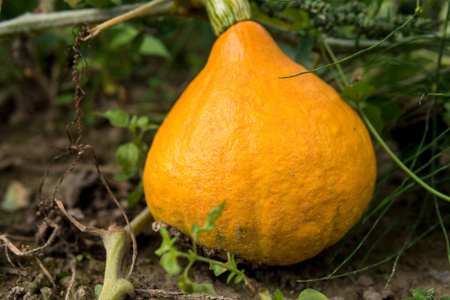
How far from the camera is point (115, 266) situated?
110cm

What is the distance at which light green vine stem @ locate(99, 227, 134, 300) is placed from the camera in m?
1.03

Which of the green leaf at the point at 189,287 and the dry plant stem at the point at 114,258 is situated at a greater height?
the green leaf at the point at 189,287

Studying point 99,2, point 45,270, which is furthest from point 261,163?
point 99,2

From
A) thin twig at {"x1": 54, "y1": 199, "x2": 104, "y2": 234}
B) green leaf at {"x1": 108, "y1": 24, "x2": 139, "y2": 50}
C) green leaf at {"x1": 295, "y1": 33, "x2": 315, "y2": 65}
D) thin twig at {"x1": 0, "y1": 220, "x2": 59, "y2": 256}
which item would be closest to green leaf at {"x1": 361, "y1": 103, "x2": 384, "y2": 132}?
green leaf at {"x1": 295, "y1": 33, "x2": 315, "y2": 65}

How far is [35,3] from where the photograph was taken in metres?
2.03

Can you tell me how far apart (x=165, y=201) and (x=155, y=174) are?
3.3 inches

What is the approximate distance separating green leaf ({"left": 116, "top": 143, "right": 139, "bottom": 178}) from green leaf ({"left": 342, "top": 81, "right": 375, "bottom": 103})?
71 cm

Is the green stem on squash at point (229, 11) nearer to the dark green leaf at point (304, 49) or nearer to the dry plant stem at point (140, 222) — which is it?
the dark green leaf at point (304, 49)

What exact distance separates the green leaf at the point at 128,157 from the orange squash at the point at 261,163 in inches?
9.0

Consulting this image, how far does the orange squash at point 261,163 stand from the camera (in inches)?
40.9

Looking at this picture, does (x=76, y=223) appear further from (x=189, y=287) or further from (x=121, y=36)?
(x=121, y=36)

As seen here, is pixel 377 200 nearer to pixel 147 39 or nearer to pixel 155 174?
pixel 155 174

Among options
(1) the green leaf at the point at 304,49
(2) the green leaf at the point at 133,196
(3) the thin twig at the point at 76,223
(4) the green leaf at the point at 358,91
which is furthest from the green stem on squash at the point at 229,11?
(3) the thin twig at the point at 76,223

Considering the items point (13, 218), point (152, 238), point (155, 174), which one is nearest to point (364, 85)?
point (155, 174)
